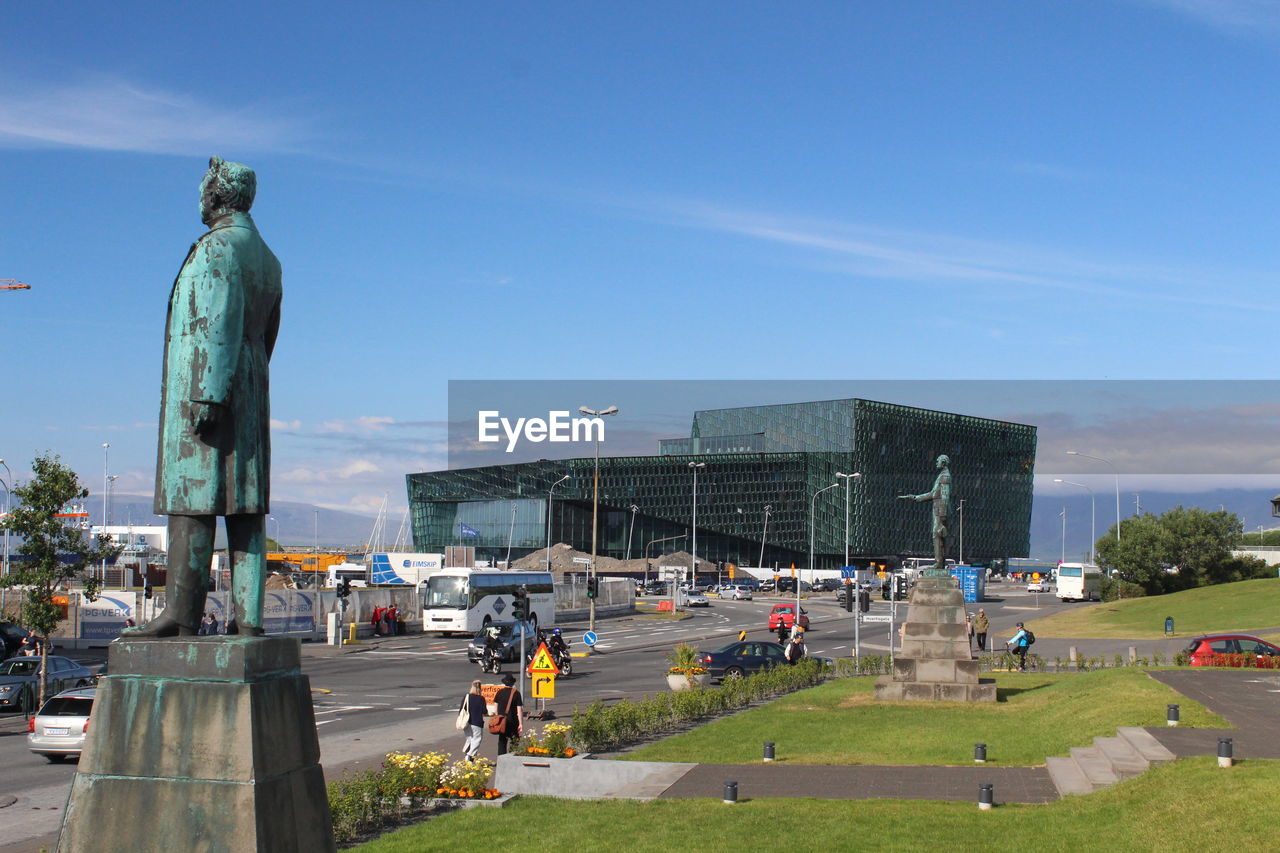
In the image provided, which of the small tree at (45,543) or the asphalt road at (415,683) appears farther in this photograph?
the small tree at (45,543)

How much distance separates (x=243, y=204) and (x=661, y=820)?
30.0 feet

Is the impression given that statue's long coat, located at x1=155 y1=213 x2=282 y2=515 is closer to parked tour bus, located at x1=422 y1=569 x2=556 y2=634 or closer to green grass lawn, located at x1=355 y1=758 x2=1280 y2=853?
green grass lawn, located at x1=355 y1=758 x2=1280 y2=853

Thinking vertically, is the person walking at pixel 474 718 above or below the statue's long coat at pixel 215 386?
below

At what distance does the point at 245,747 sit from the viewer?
25.7 ft

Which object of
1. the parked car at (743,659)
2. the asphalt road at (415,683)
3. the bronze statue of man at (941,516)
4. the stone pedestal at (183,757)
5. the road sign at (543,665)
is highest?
the bronze statue of man at (941,516)

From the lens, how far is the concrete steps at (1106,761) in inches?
630

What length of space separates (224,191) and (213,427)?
1.86 m

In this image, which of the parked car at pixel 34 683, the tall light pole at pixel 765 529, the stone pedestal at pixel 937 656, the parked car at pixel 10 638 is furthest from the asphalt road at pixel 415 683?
the tall light pole at pixel 765 529

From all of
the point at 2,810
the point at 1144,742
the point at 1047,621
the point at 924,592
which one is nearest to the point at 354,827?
the point at 2,810

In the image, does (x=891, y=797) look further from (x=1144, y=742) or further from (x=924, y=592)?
(x=924, y=592)

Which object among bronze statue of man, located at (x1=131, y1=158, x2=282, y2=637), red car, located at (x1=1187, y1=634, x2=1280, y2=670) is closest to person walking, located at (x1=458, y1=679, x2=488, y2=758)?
bronze statue of man, located at (x1=131, y1=158, x2=282, y2=637)

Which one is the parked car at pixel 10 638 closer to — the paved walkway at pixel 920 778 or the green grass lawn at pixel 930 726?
the green grass lawn at pixel 930 726

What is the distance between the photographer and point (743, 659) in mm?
36094

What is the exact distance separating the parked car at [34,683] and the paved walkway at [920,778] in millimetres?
17089
